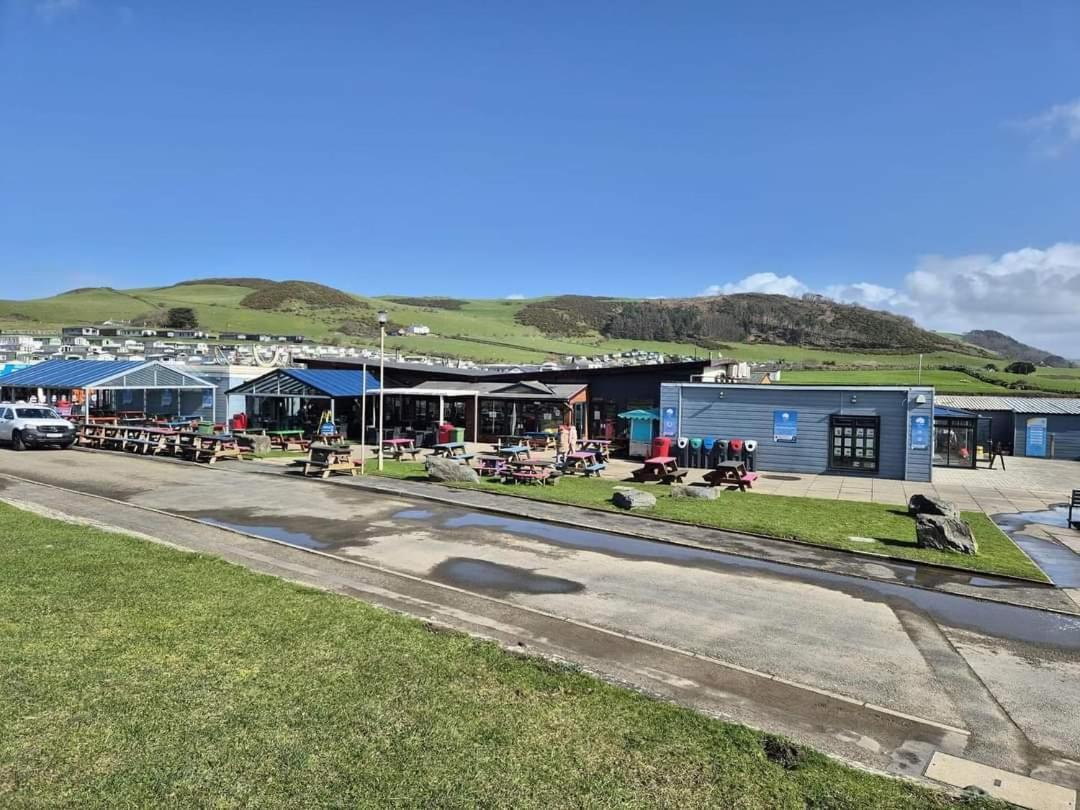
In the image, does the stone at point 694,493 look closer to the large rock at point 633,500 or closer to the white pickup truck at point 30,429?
the large rock at point 633,500

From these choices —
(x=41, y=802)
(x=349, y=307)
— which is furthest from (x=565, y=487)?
(x=349, y=307)

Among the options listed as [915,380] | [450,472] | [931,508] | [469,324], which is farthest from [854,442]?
[469,324]

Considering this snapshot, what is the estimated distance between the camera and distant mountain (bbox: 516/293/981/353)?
114 m

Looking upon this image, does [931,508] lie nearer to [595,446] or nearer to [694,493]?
[694,493]

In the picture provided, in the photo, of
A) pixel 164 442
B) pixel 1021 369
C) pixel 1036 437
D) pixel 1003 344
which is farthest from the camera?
pixel 1003 344

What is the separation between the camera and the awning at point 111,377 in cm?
3362

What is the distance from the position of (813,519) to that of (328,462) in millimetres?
13264

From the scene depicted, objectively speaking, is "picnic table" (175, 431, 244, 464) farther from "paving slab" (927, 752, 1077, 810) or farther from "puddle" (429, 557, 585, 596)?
"paving slab" (927, 752, 1077, 810)

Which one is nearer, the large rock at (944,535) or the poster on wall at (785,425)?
the large rock at (944,535)

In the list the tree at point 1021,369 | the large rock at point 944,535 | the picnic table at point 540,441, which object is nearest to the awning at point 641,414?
the picnic table at point 540,441

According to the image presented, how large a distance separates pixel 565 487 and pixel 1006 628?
12.4 meters

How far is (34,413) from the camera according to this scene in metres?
27.4

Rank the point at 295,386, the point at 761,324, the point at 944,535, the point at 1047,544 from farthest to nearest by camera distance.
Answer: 1. the point at 761,324
2. the point at 295,386
3. the point at 1047,544
4. the point at 944,535

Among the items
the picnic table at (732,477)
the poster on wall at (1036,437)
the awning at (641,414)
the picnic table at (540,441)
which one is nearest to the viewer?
the picnic table at (732,477)
